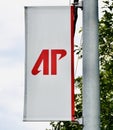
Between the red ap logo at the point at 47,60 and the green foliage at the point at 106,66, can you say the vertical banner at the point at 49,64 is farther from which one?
the green foliage at the point at 106,66

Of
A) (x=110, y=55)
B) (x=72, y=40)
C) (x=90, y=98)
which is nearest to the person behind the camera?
(x=90, y=98)

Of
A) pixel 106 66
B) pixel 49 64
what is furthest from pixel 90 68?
pixel 106 66

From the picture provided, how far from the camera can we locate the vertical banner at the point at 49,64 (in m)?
5.05

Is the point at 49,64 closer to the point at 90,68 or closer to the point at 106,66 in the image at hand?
the point at 90,68

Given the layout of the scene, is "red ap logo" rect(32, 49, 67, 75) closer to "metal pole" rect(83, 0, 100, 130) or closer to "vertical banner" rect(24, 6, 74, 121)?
"vertical banner" rect(24, 6, 74, 121)

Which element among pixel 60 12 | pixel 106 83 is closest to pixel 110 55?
pixel 106 83

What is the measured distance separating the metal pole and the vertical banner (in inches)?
8.6

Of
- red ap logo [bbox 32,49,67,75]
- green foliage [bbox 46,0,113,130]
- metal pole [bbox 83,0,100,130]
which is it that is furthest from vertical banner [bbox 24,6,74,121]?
green foliage [bbox 46,0,113,130]

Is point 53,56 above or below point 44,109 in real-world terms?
above

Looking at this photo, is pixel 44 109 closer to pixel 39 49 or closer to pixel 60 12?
pixel 39 49

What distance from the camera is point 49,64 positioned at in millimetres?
5133

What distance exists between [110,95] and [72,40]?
15.5 metres

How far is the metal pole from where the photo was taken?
191 inches

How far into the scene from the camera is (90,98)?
487 cm
